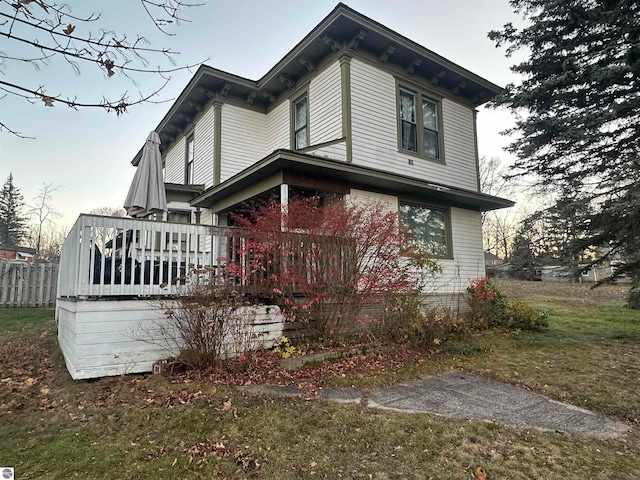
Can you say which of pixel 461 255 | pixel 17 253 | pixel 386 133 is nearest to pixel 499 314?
pixel 461 255

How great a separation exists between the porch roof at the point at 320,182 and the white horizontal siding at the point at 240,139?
1283 millimetres

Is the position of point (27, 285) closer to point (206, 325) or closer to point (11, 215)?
point (206, 325)

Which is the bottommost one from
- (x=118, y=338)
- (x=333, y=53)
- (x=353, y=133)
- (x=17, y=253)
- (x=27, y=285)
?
(x=118, y=338)

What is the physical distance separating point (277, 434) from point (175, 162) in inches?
522

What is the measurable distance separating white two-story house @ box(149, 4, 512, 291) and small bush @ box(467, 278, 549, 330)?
1.24 meters

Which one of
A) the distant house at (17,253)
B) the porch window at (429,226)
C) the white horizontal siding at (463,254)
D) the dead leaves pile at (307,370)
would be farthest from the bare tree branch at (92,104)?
the distant house at (17,253)

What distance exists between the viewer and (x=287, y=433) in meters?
3.41

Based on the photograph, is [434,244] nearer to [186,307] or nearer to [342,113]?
[342,113]

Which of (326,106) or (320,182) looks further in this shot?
(326,106)

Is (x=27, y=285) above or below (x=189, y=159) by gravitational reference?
below

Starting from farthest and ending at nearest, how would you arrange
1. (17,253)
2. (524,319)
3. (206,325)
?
(17,253), (524,319), (206,325)

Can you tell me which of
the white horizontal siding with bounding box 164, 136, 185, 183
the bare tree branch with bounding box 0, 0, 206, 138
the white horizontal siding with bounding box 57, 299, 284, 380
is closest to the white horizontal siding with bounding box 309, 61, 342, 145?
the white horizontal siding with bounding box 57, 299, 284, 380

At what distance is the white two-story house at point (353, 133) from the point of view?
864cm

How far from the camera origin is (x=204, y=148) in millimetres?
11867
